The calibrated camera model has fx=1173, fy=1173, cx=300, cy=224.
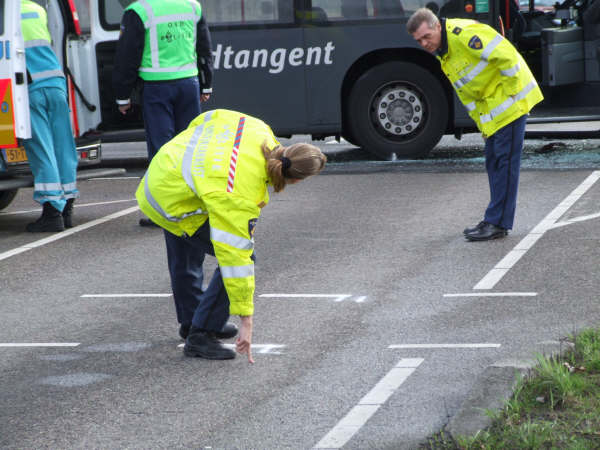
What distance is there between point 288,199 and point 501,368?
5876 mm

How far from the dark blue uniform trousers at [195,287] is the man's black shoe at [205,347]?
0.13 feet

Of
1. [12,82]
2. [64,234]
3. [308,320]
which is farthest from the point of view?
[64,234]

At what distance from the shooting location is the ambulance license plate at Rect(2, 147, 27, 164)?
31.8ft

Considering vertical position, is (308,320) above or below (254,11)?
below

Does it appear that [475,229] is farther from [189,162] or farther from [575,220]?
[189,162]

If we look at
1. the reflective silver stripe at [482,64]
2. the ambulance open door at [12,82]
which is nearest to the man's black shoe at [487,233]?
the reflective silver stripe at [482,64]

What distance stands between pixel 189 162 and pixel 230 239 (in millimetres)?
455

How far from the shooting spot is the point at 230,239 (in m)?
4.98

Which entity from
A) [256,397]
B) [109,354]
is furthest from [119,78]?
[256,397]

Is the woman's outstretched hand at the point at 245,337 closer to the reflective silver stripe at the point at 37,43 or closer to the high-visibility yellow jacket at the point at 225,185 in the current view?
the high-visibility yellow jacket at the point at 225,185

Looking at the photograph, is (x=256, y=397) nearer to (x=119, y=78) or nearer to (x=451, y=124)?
(x=119, y=78)

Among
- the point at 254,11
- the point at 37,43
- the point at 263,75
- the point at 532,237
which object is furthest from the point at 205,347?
the point at 254,11

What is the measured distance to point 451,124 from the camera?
12.7 meters

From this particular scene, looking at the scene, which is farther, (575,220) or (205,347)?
(575,220)
